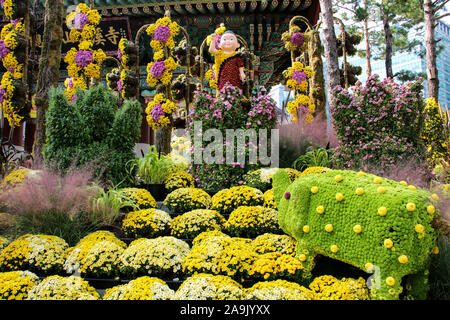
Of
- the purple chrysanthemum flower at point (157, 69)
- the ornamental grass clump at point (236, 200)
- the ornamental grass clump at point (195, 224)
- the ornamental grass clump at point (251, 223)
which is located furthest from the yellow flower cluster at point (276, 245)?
the purple chrysanthemum flower at point (157, 69)

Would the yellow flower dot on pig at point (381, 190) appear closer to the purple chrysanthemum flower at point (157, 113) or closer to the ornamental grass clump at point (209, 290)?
the ornamental grass clump at point (209, 290)

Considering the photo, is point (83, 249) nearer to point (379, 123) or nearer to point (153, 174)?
point (153, 174)

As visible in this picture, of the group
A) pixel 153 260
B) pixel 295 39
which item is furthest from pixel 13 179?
pixel 295 39

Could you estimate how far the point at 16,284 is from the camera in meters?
2.75

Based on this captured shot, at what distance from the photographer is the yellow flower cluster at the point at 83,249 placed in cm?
316

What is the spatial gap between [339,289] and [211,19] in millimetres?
10255

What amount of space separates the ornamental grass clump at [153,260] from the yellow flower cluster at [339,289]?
1.20 metres

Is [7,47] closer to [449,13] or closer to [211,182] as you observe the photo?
[211,182]

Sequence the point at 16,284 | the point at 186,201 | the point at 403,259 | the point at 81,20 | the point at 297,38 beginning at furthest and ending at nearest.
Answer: the point at 297,38
the point at 81,20
the point at 186,201
the point at 16,284
the point at 403,259

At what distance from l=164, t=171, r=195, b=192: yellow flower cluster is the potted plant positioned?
0.12 meters

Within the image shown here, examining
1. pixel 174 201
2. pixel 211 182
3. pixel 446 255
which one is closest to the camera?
pixel 446 255

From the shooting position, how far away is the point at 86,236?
12.0ft
